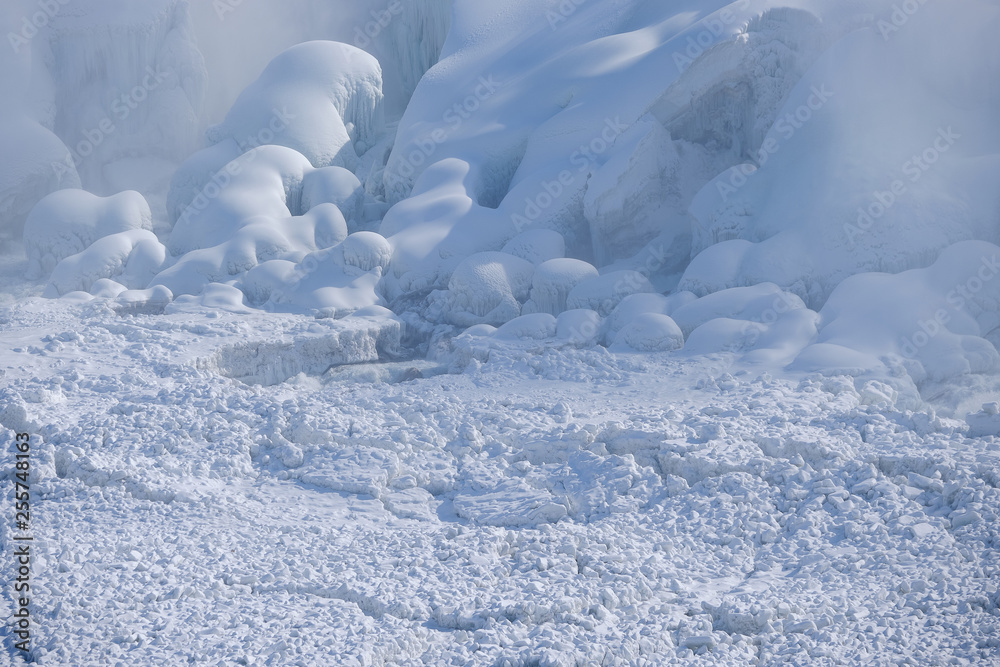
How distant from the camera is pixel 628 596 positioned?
3.84 meters

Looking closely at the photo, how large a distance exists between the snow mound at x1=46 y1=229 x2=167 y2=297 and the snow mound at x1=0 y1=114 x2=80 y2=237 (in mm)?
2499

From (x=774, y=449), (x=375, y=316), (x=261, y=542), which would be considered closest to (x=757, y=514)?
(x=774, y=449)

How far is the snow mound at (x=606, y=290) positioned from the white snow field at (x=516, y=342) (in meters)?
0.03

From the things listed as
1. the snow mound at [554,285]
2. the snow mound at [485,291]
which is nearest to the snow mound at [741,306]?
the snow mound at [554,285]

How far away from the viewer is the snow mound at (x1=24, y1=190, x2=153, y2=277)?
1054 cm

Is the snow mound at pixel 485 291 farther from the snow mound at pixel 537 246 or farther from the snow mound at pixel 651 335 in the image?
the snow mound at pixel 651 335
